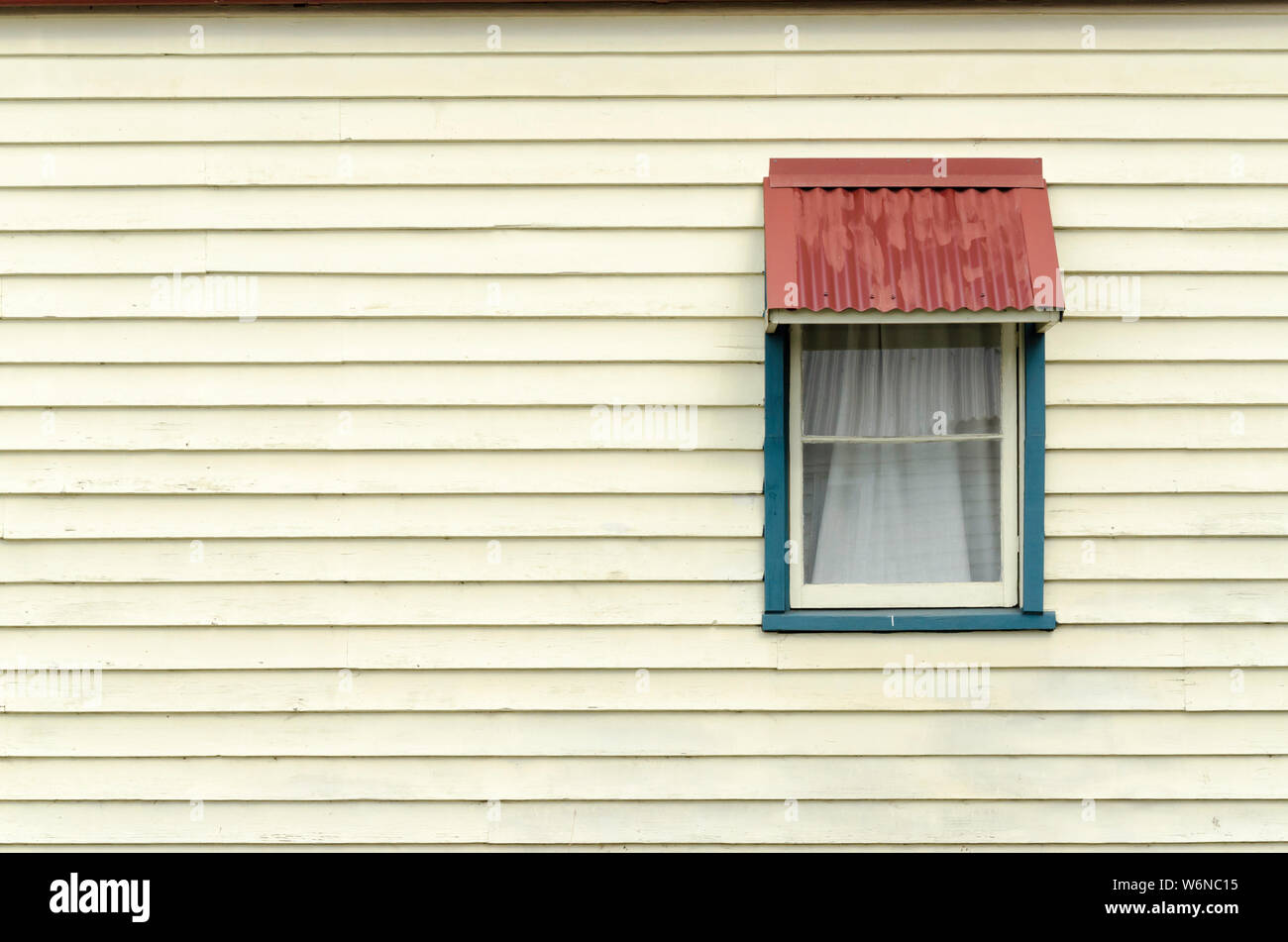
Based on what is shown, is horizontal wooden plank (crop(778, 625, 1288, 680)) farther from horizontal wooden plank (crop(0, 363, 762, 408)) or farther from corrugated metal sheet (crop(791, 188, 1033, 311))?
corrugated metal sheet (crop(791, 188, 1033, 311))

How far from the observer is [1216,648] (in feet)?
10.4

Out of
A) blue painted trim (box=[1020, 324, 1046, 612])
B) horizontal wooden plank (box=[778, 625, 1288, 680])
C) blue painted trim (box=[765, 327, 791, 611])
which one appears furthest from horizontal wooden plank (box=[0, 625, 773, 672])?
blue painted trim (box=[1020, 324, 1046, 612])

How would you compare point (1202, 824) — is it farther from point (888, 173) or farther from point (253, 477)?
point (253, 477)

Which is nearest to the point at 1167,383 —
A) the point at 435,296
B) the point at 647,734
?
the point at 647,734

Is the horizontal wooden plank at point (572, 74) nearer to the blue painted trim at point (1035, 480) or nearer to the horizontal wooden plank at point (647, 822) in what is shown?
the blue painted trim at point (1035, 480)

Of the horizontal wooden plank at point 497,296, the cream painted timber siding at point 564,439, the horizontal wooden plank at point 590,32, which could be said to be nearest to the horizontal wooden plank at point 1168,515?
the cream painted timber siding at point 564,439

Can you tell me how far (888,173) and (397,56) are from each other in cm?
190

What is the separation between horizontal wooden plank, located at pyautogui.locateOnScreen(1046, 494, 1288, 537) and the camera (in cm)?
316

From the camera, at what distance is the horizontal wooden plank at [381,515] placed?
3170mm

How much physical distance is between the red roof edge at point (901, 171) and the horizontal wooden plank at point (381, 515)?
1.21 meters

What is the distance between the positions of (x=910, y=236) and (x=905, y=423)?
2.31ft

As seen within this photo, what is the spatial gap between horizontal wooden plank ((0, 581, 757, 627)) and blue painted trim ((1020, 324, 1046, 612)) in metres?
1.00

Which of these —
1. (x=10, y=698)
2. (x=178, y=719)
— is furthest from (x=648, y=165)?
(x=10, y=698)
